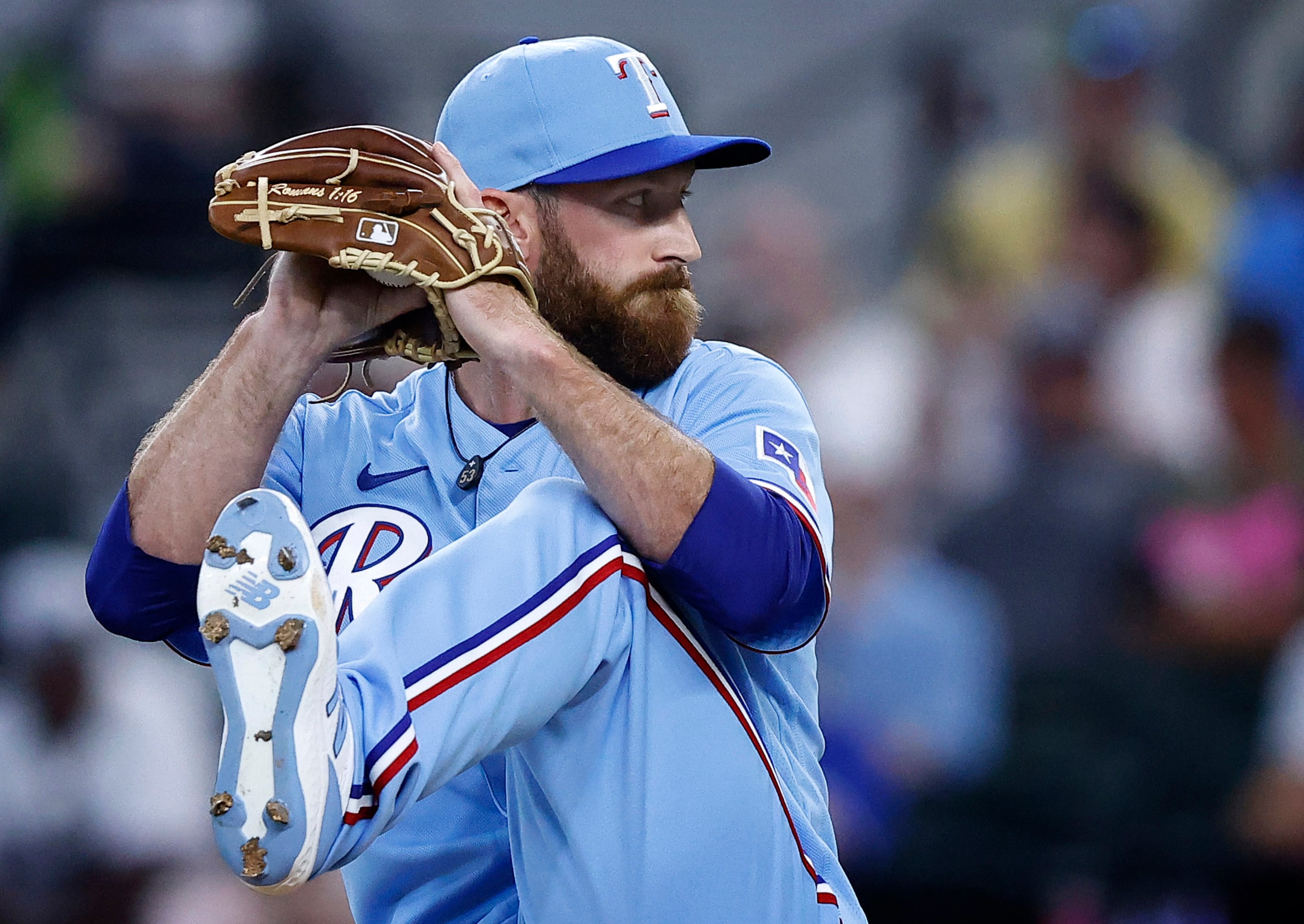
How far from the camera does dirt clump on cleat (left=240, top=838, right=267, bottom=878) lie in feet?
4.99

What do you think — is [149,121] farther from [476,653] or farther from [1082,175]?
[476,653]

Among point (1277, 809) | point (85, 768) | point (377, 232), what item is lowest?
point (85, 768)

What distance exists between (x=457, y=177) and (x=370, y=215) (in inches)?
5.9

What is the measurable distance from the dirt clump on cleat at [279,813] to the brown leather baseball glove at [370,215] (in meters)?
0.59

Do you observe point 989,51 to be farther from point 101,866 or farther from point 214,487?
point 214,487

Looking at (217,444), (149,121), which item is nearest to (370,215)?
(217,444)

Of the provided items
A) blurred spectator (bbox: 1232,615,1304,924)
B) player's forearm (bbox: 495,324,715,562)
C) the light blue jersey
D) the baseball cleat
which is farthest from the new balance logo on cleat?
blurred spectator (bbox: 1232,615,1304,924)

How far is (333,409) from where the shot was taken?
7.20 ft

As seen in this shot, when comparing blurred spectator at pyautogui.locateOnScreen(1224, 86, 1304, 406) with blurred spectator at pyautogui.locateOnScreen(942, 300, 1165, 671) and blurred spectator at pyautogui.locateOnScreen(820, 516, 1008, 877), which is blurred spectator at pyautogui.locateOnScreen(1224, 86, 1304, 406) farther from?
blurred spectator at pyautogui.locateOnScreen(820, 516, 1008, 877)

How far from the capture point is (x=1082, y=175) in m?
4.71

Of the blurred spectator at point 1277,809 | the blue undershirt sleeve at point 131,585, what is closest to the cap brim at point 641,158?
the blue undershirt sleeve at point 131,585

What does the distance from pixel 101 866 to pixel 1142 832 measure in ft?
8.36

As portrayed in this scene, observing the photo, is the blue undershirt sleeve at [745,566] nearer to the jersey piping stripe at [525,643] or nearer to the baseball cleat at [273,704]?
the jersey piping stripe at [525,643]

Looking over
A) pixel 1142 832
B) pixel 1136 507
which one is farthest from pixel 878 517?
pixel 1142 832
